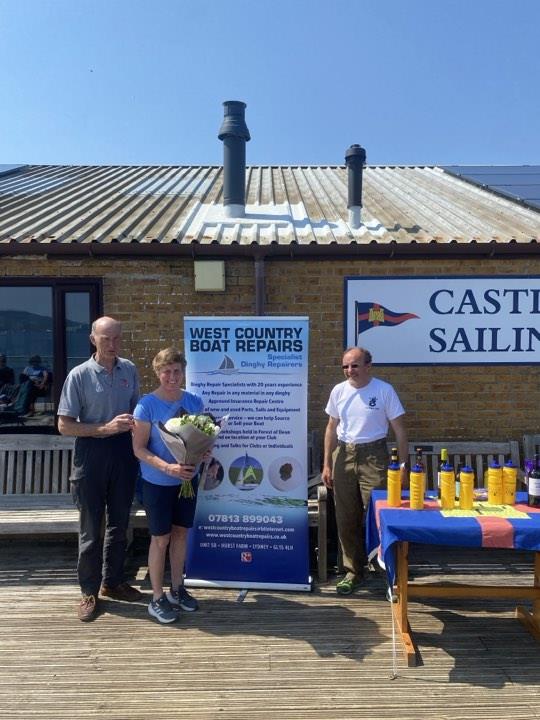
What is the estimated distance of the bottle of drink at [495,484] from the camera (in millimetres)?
3686

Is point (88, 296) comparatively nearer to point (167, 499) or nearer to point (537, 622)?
point (167, 499)

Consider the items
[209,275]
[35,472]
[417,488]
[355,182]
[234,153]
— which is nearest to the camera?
[417,488]

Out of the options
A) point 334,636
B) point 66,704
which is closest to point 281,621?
point 334,636

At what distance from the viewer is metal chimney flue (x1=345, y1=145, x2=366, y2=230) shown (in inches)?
245

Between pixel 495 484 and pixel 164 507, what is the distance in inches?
91.1

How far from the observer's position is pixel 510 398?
537cm

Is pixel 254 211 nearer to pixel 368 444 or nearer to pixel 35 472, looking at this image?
pixel 368 444

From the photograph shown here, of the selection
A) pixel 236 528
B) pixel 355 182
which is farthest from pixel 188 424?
pixel 355 182

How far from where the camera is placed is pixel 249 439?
15.0 feet

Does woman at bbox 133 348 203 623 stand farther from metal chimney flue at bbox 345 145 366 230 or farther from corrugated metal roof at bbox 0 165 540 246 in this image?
metal chimney flue at bbox 345 145 366 230

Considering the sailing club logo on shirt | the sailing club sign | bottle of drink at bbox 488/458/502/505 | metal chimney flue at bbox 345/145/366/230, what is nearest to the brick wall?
the sailing club sign

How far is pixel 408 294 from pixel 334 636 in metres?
3.13

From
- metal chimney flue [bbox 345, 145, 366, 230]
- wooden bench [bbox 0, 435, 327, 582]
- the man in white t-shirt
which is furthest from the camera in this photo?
metal chimney flue [bbox 345, 145, 366, 230]

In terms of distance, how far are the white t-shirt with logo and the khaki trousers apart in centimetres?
9
